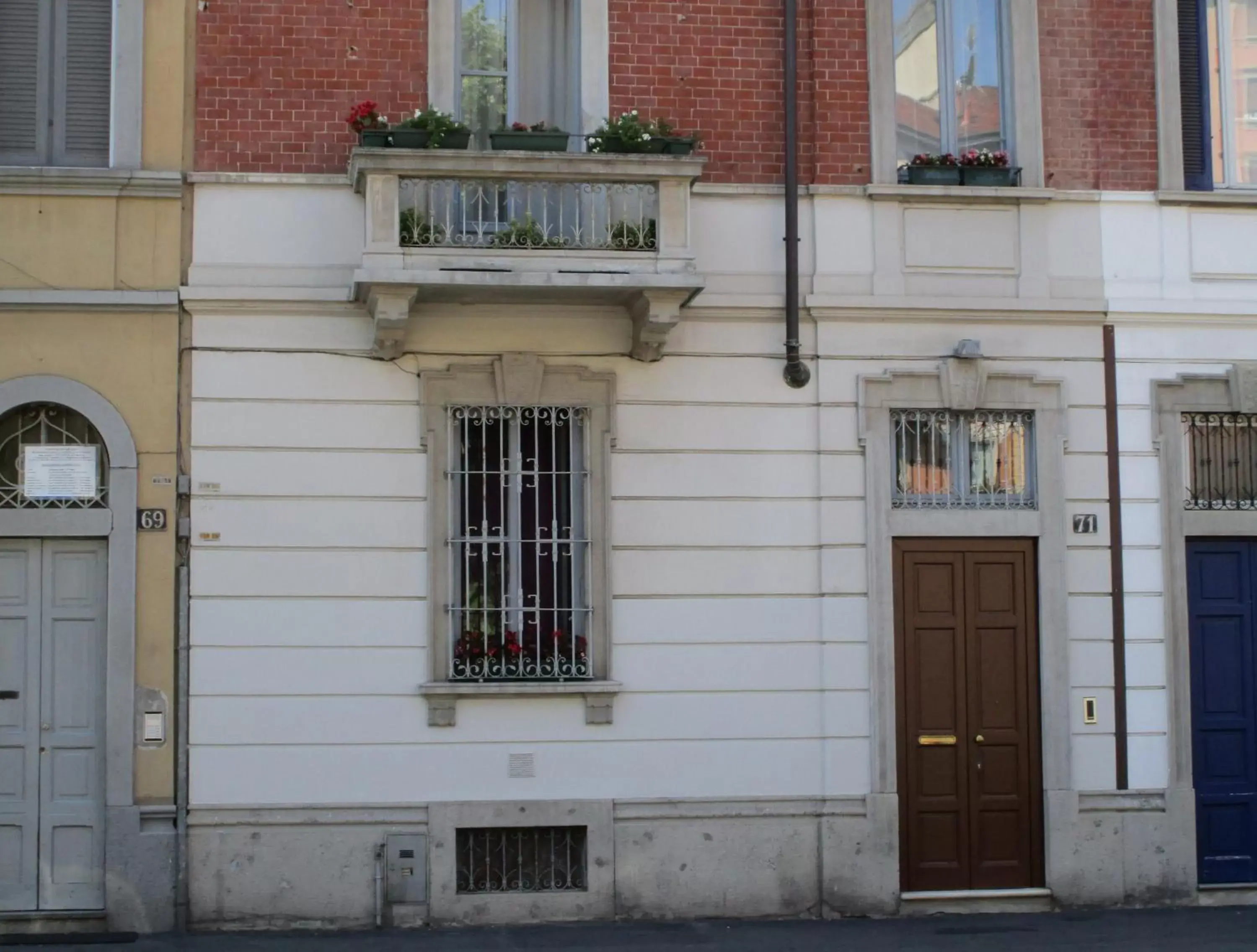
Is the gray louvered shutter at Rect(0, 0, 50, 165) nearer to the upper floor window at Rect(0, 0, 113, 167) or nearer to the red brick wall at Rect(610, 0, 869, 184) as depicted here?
the upper floor window at Rect(0, 0, 113, 167)

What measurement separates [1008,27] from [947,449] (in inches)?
127

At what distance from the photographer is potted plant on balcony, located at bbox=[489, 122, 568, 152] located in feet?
36.3

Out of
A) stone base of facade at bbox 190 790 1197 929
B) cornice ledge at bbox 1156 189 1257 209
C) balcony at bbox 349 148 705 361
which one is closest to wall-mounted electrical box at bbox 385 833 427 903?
stone base of facade at bbox 190 790 1197 929

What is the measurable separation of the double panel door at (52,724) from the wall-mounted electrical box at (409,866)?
192cm

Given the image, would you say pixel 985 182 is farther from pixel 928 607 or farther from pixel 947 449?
pixel 928 607

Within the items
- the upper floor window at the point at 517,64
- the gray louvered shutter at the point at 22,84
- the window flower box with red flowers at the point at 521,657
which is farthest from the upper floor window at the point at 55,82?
the window flower box with red flowers at the point at 521,657

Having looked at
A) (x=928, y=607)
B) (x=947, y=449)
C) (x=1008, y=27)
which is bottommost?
(x=928, y=607)

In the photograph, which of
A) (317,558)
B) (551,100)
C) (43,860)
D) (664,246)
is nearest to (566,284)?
(664,246)

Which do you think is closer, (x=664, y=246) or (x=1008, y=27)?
(x=664, y=246)

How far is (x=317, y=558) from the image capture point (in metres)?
11.0

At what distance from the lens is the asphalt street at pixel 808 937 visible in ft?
34.0

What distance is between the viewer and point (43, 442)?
1094 cm

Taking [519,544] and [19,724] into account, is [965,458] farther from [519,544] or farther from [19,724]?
[19,724]

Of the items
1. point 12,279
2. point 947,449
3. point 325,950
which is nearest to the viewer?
point 325,950
